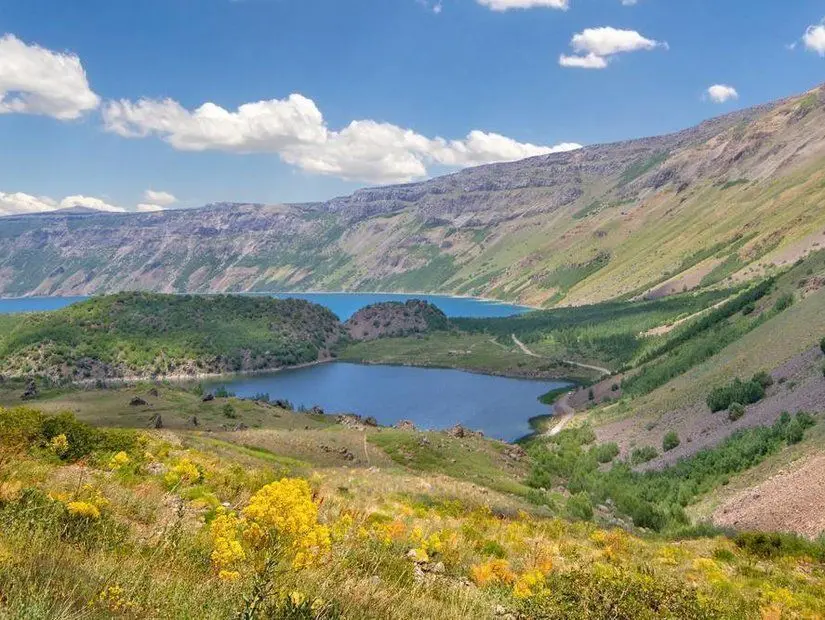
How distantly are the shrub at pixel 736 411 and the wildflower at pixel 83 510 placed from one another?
50.9 m

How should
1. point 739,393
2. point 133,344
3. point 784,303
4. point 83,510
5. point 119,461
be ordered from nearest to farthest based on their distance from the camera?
point 83,510 < point 119,461 < point 739,393 < point 784,303 < point 133,344

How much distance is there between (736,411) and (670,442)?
22.3 ft

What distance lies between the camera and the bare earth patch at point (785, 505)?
25.9 m

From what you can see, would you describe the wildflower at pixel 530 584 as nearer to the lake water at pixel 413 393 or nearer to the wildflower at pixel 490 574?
the wildflower at pixel 490 574

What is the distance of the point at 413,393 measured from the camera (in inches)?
5448

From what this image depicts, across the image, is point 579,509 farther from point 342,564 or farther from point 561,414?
point 561,414

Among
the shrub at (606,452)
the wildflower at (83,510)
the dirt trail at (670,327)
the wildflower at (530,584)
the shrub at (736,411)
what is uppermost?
the dirt trail at (670,327)

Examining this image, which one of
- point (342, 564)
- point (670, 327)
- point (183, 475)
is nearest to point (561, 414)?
point (670, 327)

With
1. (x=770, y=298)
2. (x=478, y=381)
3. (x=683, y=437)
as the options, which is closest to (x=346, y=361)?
(x=478, y=381)

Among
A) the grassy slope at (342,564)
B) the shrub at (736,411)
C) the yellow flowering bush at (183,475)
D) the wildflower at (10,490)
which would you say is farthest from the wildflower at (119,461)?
the shrub at (736,411)

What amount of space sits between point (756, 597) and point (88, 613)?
15.7m

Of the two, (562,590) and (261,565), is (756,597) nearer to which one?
(562,590)

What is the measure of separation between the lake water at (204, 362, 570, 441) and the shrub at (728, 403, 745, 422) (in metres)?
49.6

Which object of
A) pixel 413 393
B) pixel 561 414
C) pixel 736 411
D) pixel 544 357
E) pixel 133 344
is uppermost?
pixel 133 344
